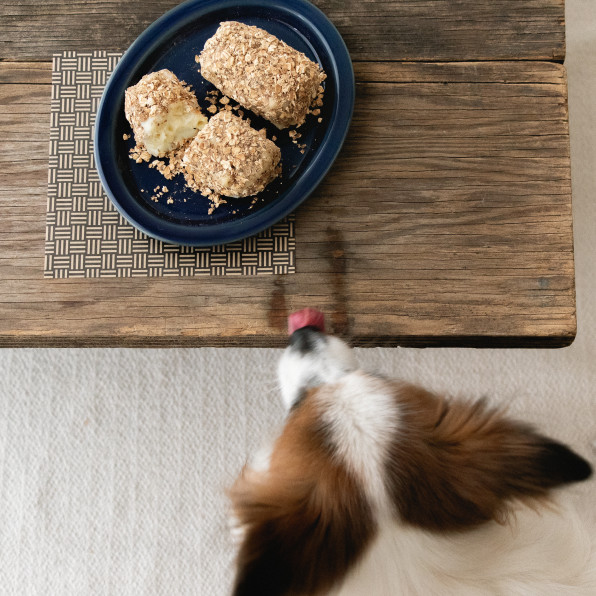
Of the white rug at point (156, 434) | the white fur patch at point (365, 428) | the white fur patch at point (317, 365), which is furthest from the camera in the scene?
the white rug at point (156, 434)

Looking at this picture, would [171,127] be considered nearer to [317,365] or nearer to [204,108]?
[204,108]

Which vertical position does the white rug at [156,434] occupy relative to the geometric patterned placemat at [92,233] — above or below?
below

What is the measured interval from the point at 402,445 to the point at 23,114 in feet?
2.74

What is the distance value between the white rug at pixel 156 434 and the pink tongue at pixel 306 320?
0.57 meters

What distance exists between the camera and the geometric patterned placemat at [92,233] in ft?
3.18

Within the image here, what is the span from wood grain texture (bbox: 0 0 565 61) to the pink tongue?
18.0 inches

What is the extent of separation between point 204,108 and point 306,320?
39 cm

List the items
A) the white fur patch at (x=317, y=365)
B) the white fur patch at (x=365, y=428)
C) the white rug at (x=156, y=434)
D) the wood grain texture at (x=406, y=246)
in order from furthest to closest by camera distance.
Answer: the white rug at (x=156, y=434), the wood grain texture at (x=406, y=246), the white fur patch at (x=317, y=365), the white fur patch at (x=365, y=428)

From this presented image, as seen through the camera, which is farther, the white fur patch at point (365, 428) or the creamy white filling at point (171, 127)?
the creamy white filling at point (171, 127)

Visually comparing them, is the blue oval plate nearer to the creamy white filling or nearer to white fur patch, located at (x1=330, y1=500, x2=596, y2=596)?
the creamy white filling

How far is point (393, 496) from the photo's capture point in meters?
0.74

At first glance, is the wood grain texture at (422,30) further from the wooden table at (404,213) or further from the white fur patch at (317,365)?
the white fur patch at (317,365)

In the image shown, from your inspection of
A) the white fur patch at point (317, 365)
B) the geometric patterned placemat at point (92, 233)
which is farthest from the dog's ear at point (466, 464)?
the geometric patterned placemat at point (92, 233)

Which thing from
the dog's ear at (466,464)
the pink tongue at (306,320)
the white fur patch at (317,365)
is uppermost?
the pink tongue at (306,320)
